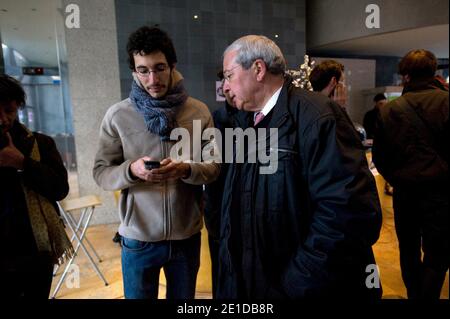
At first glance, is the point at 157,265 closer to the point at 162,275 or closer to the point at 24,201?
the point at 24,201

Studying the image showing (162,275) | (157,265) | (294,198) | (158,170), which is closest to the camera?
(294,198)

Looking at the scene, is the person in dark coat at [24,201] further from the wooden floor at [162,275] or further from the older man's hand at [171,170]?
the wooden floor at [162,275]

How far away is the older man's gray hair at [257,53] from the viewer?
2.48 ft

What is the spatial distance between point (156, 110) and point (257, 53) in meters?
0.35

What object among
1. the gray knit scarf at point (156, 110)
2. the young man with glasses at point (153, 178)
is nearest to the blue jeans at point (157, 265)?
the young man with glasses at point (153, 178)

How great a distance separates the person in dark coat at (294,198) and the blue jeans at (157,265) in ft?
0.76

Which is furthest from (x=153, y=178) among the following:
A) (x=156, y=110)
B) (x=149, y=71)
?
(x=149, y=71)

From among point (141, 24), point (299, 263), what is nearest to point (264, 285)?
point (299, 263)

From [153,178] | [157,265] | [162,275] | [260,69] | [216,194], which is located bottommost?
[162,275]

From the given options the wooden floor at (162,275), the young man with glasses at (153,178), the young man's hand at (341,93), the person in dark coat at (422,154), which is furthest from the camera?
the wooden floor at (162,275)

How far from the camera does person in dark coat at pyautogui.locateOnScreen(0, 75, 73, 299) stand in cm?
83

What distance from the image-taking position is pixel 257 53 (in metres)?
0.75

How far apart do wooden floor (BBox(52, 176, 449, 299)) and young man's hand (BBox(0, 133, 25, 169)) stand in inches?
41.6

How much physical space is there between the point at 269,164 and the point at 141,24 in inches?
26.0
